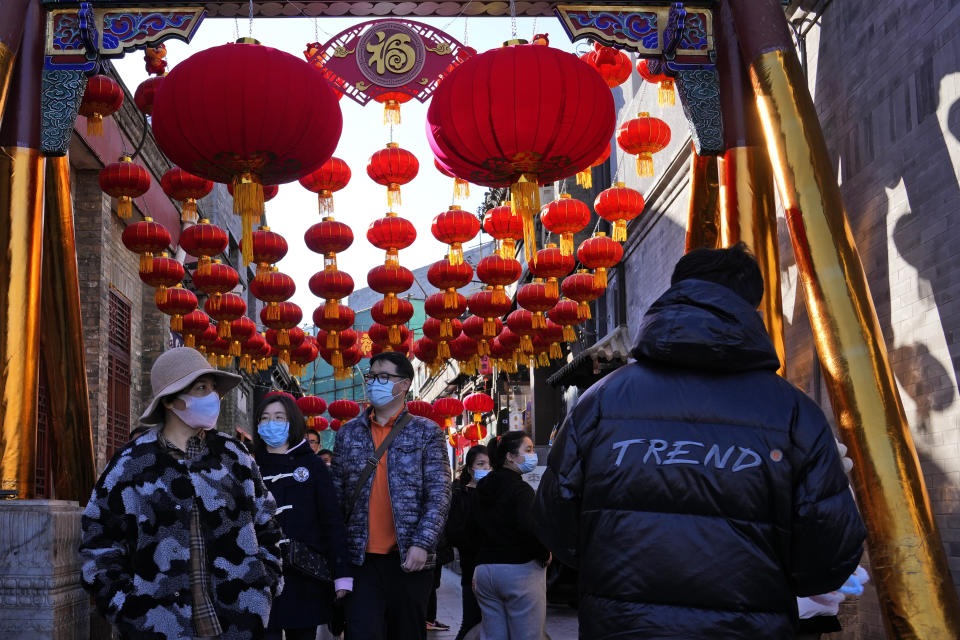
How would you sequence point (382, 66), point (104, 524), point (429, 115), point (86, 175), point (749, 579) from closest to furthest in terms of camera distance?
point (749, 579) → point (104, 524) → point (429, 115) → point (382, 66) → point (86, 175)

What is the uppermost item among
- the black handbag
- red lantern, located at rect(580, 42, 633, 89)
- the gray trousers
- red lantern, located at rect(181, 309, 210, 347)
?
red lantern, located at rect(580, 42, 633, 89)

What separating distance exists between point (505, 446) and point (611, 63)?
4.24 meters

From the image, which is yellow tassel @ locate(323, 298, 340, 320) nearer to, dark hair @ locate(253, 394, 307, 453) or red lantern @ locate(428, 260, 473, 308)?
red lantern @ locate(428, 260, 473, 308)

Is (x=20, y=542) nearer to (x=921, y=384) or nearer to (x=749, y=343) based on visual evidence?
(x=749, y=343)

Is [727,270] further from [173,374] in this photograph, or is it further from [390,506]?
[390,506]

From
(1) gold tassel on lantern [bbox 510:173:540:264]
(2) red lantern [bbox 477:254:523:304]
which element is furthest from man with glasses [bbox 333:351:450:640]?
(2) red lantern [bbox 477:254:523:304]

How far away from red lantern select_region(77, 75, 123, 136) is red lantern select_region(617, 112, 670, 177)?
4774 millimetres

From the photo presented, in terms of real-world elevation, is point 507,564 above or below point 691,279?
below

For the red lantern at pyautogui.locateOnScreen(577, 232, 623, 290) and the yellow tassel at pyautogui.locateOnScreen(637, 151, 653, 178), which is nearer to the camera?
the yellow tassel at pyautogui.locateOnScreen(637, 151, 653, 178)

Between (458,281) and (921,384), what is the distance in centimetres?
807

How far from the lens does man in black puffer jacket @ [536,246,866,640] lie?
2.55 m

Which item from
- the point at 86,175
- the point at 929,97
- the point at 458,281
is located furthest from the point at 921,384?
the point at 86,175

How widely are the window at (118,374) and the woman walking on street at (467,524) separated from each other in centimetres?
652

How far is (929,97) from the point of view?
20.1ft
